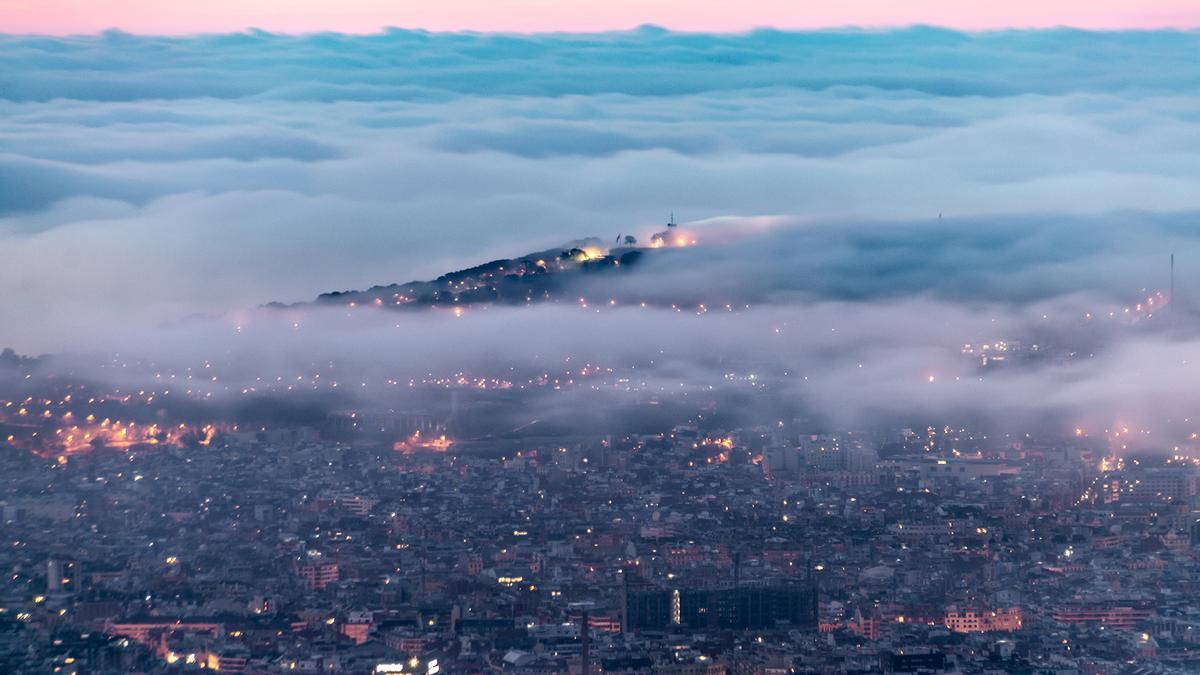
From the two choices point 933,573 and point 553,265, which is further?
point 553,265

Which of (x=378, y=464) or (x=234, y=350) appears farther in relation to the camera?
(x=234, y=350)

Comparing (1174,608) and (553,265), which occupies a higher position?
(553,265)

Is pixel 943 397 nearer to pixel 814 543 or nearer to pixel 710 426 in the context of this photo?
pixel 710 426

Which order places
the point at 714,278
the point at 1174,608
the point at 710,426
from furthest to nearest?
→ 1. the point at 714,278
2. the point at 710,426
3. the point at 1174,608

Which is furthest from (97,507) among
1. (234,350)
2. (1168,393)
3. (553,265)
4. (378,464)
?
(1168,393)

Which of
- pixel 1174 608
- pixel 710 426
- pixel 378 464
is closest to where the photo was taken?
pixel 1174 608

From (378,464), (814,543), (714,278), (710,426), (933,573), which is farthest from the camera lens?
(714,278)

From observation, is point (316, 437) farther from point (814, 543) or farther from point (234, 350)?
point (814, 543)

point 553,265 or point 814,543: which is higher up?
point 553,265

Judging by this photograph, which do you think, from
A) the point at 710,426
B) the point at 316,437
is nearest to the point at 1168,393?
the point at 710,426
